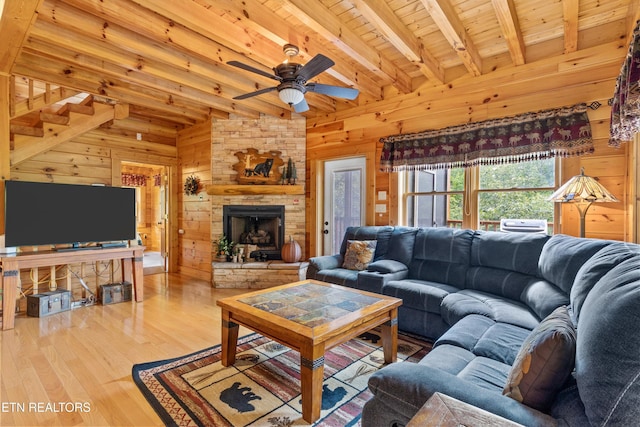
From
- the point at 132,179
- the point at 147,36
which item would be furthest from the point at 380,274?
the point at 132,179

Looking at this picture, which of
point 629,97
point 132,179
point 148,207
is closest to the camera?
point 629,97

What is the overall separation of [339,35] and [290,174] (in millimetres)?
2522

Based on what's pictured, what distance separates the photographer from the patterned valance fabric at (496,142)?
294cm

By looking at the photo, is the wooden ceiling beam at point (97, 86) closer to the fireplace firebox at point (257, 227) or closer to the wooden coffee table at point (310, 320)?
the fireplace firebox at point (257, 227)

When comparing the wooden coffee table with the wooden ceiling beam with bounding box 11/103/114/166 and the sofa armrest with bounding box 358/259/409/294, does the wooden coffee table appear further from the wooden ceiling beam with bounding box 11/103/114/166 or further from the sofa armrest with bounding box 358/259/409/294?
the wooden ceiling beam with bounding box 11/103/114/166

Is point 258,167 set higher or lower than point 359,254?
higher

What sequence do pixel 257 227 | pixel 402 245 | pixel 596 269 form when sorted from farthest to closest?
1. pixel 257 227
2. pixel 402 245
3. pixel 596 269

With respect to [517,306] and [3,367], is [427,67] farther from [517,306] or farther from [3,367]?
[3,367]

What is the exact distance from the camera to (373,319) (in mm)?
2217

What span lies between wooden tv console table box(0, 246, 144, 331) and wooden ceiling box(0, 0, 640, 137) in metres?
1.96

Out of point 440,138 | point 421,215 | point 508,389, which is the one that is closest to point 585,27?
point 440,138

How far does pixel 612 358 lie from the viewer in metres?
0.93

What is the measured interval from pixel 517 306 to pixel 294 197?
11.4 feet

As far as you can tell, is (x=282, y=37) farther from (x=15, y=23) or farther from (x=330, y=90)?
(x=15, y=23)
